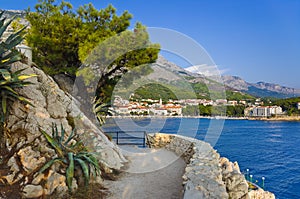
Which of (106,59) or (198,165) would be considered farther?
(106,59)

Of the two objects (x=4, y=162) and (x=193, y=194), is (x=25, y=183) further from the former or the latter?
(x=193, y=194)

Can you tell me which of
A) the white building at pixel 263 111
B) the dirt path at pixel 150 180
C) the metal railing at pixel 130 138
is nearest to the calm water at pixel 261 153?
the metal railing at pixel 130 138

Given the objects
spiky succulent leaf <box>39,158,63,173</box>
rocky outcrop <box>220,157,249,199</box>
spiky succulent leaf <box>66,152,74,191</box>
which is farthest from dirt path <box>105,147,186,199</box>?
spiky succulent leaf <box>39,158,63,173</box>

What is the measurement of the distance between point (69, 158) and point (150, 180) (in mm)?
2206

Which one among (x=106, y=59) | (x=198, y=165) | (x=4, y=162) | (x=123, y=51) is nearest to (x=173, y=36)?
(x=123, y=51)

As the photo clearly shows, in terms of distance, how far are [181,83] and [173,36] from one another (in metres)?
3.64

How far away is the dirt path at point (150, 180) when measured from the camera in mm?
5257

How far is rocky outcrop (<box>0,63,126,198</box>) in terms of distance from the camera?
182 inches

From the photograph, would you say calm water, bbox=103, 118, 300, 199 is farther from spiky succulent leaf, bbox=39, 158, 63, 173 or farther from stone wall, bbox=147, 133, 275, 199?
spiky succulent leaf, bbox=39, 158, 63, 173

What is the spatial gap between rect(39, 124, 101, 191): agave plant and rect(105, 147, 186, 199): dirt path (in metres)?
0.68

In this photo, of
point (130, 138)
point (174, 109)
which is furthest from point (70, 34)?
point (174, 109)

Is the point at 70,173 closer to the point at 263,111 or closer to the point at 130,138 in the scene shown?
the point at 130,138

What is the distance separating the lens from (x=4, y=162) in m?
4.80

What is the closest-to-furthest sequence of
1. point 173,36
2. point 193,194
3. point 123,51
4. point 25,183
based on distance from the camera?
1. point 193,194
2. point 25,183
3. point 173,36
4. point 123,51
